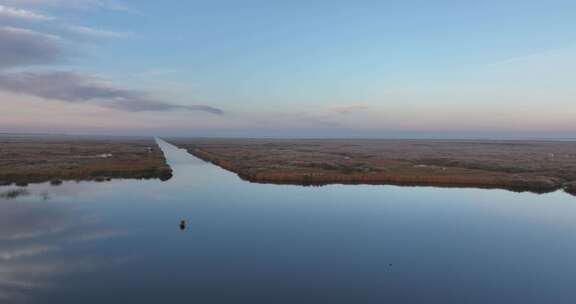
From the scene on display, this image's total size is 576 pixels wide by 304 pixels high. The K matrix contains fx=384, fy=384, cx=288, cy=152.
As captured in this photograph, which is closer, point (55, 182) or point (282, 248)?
point (282, 248)

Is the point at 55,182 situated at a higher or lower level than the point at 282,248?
higher

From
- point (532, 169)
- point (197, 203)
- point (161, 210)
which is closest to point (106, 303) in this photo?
point (161, 210)

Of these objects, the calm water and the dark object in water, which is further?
the dark object in water

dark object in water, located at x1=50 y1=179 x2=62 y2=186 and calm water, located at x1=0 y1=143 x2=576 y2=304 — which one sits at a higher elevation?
dark object in water, located at x1=50 y1=179 x2=62 y2=186

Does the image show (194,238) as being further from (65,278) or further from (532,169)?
(532,169)

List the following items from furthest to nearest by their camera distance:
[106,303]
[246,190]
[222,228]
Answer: [246,190] < [222,228] < [106,303]

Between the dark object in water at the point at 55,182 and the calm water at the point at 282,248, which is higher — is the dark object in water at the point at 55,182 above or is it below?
above

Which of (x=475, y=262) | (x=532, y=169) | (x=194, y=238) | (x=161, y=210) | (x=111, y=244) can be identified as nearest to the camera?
(x=475, y=262)

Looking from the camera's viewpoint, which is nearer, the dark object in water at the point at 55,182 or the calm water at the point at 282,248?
the calm water at the point at 282,248
